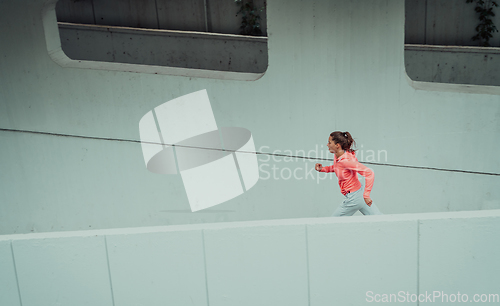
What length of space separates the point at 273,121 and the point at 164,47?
4014 millimetres

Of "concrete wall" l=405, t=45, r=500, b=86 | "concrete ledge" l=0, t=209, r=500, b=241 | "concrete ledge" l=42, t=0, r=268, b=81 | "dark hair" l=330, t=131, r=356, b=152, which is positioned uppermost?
"concrete ledge" l=42, t=0, r=268, b=81

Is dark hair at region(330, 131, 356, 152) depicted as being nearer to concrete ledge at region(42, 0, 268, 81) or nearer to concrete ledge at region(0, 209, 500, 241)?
concrete ledge at region(0, 209, 500, 241)

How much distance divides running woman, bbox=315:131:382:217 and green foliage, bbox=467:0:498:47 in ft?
20.1

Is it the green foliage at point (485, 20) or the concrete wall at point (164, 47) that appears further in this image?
the concrete wall at point (164, 47)

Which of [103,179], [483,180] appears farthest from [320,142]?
[103,179]

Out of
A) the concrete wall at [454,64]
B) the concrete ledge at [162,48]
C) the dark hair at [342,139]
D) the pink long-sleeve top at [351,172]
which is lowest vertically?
the pink long-sleeve top at [351,172]

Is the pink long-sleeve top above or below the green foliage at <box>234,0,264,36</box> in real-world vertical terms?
below

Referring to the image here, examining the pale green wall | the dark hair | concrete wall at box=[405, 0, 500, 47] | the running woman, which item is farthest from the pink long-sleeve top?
concrete wall at box=[405, 0, 500, 47]

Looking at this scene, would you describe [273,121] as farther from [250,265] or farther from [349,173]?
[250,265]

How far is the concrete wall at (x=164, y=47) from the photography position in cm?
820

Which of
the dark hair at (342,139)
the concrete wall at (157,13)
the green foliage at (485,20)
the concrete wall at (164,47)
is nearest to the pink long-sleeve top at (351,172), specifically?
the dark hair at (342,139)

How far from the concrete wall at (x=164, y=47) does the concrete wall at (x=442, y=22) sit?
11.1 ft

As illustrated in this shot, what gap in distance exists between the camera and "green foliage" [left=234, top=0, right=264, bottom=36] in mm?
8508

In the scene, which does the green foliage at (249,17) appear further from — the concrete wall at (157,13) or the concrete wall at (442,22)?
the concrete wall at (442,22)
